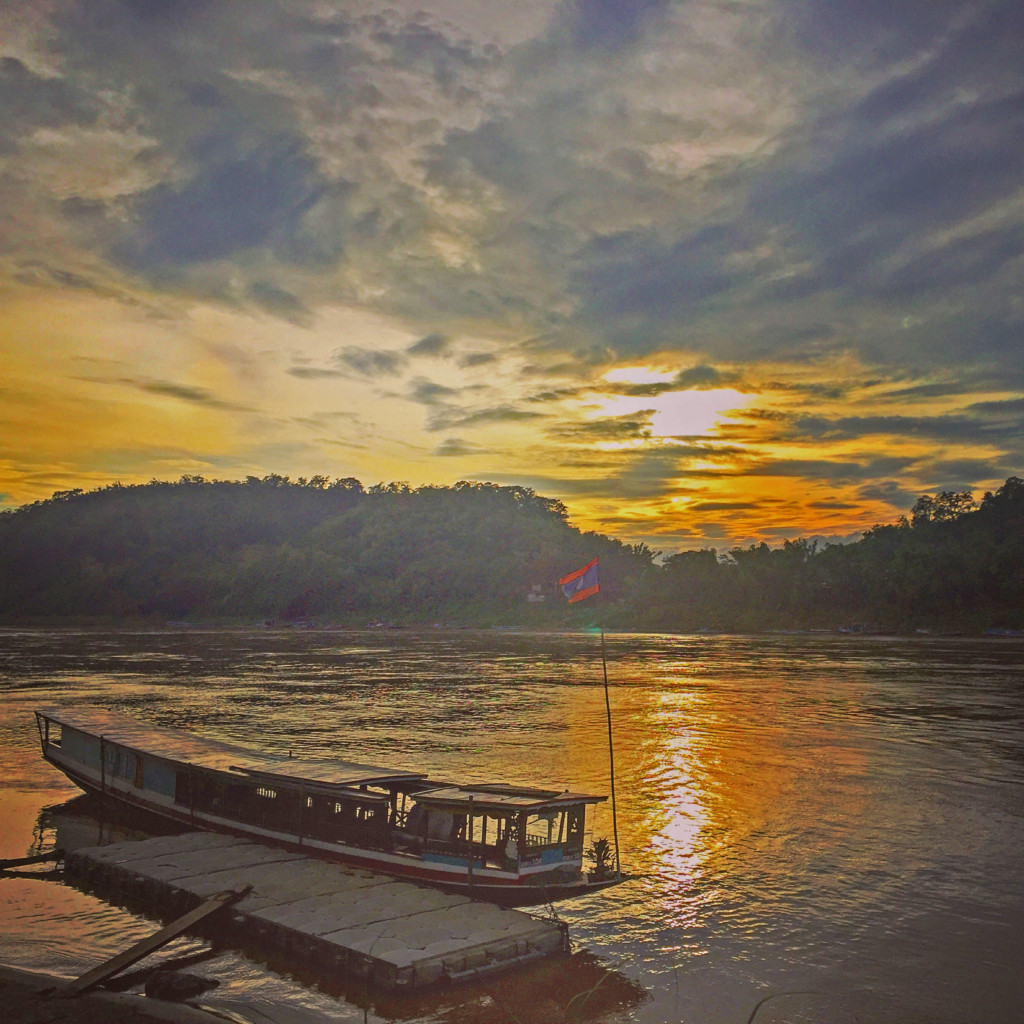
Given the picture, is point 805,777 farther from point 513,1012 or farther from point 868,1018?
point 513,1012

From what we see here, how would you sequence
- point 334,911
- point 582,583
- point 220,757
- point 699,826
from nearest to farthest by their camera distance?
point 334,911 < point 582,583 < point 220,757 < point 699,826

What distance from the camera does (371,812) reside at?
21312 millimetres

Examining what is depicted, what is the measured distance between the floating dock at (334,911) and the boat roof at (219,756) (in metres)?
2.06

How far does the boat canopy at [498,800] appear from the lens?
19.0m

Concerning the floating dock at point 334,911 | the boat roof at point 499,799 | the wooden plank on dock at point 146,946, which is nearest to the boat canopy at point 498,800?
the boat roof at point 499,799

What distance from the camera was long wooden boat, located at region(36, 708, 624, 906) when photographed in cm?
1908

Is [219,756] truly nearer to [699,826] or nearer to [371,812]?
[371,812]

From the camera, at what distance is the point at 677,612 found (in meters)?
172

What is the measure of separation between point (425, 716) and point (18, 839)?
92.2 ft

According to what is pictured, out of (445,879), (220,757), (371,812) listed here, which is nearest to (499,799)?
(445,879)

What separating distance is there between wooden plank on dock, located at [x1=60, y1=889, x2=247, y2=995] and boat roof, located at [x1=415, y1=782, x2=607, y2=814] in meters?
4.85

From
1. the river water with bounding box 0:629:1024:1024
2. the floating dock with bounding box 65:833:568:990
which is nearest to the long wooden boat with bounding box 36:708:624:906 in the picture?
the floating dock with bounding box 65:833:568:990

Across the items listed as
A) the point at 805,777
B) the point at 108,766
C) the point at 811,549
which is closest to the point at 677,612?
the point at 811,549

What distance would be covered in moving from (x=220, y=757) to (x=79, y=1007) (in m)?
12.0
